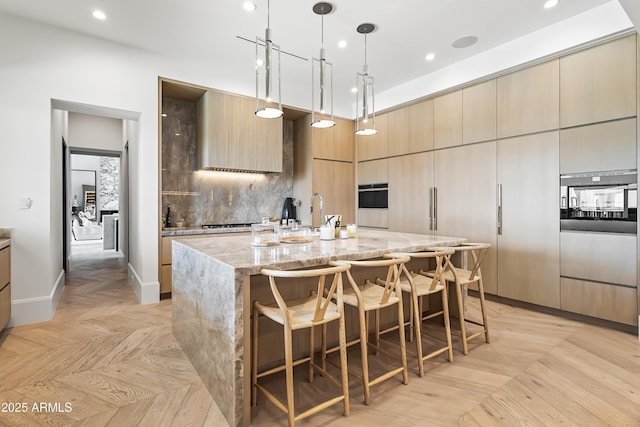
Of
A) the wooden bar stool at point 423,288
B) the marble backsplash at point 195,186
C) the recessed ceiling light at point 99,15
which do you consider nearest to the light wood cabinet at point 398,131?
the marble backsplash at point 195,186

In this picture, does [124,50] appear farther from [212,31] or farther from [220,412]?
[220,412]

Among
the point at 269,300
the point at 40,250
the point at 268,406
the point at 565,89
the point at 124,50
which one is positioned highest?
the point at 124,50

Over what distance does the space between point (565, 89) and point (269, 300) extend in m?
3.56

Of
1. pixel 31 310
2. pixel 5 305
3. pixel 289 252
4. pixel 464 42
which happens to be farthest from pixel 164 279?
pixel 464 42

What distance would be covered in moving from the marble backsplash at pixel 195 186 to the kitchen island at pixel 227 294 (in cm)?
211

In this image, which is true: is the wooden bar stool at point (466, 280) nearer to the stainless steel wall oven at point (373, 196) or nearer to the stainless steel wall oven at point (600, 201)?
the stainless steel wall oven at point (600, 201)

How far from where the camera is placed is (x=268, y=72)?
7.13 ft

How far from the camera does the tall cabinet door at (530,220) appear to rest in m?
3.23

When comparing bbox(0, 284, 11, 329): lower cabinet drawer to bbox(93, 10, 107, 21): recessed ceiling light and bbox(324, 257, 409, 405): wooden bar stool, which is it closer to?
bbox(93, 10, 107, 21): recessed ceiling light

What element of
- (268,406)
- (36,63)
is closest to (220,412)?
(268,406)

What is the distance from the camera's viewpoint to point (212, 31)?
3.26 m

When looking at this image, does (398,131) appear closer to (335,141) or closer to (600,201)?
(335,141)

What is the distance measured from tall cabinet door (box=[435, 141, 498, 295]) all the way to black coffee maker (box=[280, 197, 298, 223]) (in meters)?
2.31

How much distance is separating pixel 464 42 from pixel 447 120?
949 mm
